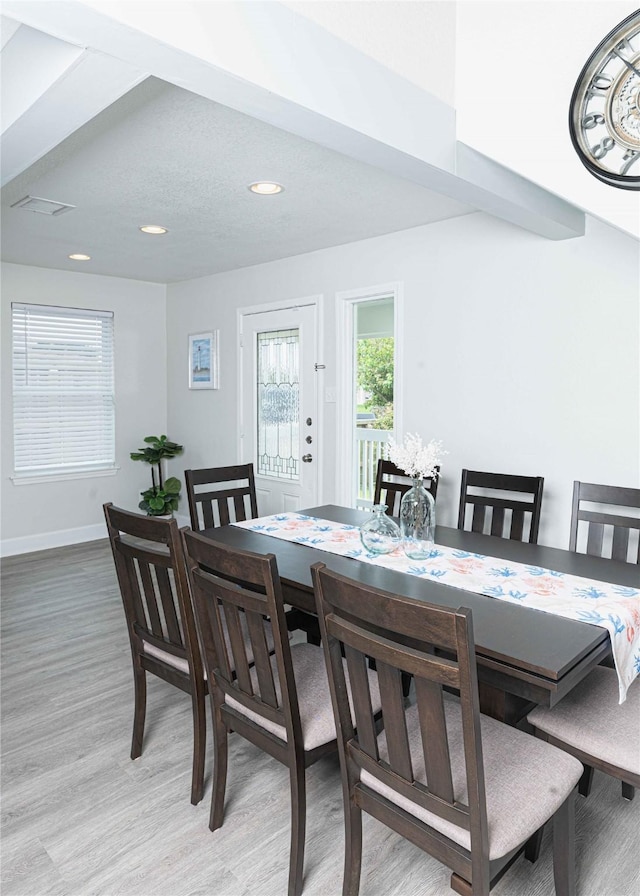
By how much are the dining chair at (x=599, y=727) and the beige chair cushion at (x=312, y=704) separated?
0.53 m

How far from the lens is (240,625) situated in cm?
175

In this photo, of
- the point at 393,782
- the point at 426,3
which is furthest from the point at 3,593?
the point at 426,3

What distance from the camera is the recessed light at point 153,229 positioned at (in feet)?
13.1

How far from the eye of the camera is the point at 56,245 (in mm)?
4582

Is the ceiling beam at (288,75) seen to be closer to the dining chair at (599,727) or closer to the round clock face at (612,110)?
the round clock face at (612,110)

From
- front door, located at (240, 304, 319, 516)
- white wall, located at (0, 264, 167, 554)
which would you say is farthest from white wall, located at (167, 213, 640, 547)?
white wall, located at (0, 264, 167, 554)

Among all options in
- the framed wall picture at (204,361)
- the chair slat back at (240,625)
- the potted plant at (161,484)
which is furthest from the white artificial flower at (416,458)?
the potted plant at (161,484)

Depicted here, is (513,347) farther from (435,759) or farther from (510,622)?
(435,759)

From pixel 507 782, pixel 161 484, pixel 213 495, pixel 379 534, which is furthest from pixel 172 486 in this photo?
pixel 507 782

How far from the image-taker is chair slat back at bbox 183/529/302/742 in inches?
64.8

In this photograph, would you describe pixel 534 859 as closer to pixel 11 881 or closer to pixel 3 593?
A: pixel 11 881

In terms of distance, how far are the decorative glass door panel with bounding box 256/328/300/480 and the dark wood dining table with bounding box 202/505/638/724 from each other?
2.39 metres

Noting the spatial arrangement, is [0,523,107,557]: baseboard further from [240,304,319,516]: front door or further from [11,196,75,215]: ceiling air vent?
[11,196,75,215]: ceiling air vent

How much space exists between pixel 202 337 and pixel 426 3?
13.0 ft
